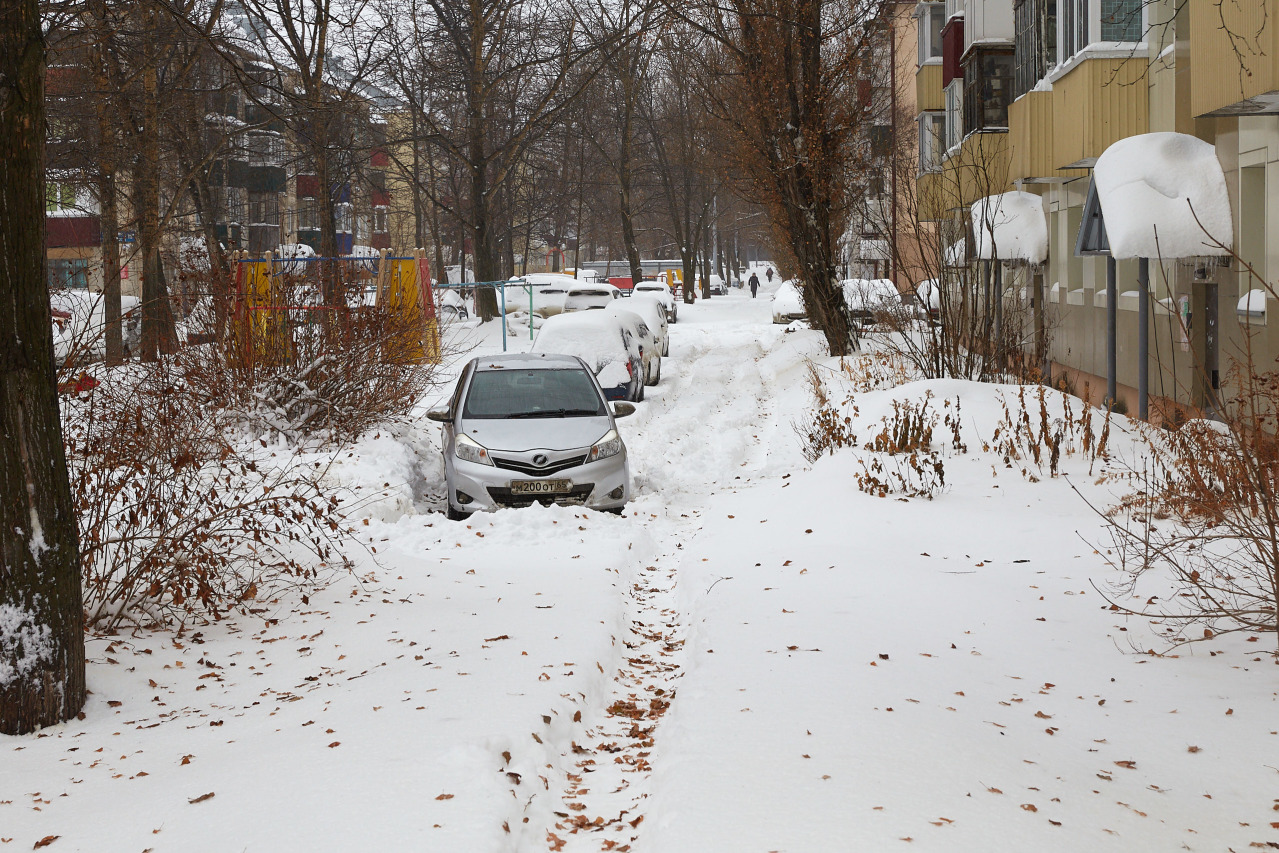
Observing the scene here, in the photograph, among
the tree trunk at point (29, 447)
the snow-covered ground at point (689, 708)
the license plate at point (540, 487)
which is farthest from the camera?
the license plate at point (540, 487)

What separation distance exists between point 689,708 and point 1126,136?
1311 centimetres

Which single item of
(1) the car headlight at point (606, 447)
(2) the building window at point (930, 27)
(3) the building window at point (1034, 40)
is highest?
(2) the building window at point (930, 27)

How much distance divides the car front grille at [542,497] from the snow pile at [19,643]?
5685mm

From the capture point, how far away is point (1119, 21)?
16219 mm

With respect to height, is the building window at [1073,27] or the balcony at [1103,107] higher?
the building window at [1073,27]

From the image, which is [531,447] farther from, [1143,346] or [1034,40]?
[1034,40]

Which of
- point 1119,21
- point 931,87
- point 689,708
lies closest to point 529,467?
point 689,708

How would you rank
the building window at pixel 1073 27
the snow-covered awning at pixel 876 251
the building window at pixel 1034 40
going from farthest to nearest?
the building window at pixel 1034 40 → the snow-covered awning at pixel 876 251 → the building window at pixel 1073 27

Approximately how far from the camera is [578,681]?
238 inches

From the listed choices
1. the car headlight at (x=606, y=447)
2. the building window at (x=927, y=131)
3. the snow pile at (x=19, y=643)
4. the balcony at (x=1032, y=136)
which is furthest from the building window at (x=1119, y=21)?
the building window at (x=927, y=131)

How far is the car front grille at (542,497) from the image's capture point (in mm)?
10828

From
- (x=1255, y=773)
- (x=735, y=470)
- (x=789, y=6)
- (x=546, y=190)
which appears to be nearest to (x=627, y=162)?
(x=546, y=190)

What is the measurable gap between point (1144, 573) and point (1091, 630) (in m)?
1.29

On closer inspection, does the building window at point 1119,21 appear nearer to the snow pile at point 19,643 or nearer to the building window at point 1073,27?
the building window at point 1073,27
